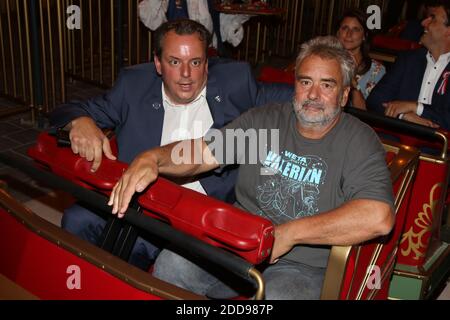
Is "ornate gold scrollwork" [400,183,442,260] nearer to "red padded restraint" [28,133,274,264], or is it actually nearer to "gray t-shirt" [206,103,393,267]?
"gray t-shirt" [206,103,393,267]

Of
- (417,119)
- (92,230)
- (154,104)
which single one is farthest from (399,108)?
(92,230)

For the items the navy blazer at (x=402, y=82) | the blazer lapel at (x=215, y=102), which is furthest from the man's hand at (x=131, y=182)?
the navy blazer at (x=402, y=82)

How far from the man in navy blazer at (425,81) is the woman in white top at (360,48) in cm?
16

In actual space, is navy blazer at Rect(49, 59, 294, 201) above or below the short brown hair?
below

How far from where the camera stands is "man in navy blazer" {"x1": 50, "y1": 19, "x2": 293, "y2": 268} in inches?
91.4

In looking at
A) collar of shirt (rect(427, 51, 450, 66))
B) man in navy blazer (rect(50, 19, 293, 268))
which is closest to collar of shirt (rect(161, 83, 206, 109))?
man in navy blazer (rect(50, 19, 293, 268))

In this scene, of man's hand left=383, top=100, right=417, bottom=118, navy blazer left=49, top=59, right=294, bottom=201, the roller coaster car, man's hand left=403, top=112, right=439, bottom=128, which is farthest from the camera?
man's hand left=383, top=100, right=417, bottom=118

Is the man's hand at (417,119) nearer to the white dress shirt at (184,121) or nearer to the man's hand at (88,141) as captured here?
the white dress shirt at (184,121)

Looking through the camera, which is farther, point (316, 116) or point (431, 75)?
point (431, 75)

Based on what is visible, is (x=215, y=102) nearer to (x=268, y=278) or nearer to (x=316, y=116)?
(x=316, y=116)

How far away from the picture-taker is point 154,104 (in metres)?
2.45

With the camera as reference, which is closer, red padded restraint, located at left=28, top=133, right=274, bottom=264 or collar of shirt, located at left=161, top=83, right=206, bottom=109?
red padded restraint, located at left=28, top=133, right=274, bottom=264

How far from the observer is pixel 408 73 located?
331 cm

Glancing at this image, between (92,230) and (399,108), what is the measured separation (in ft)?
5.65
